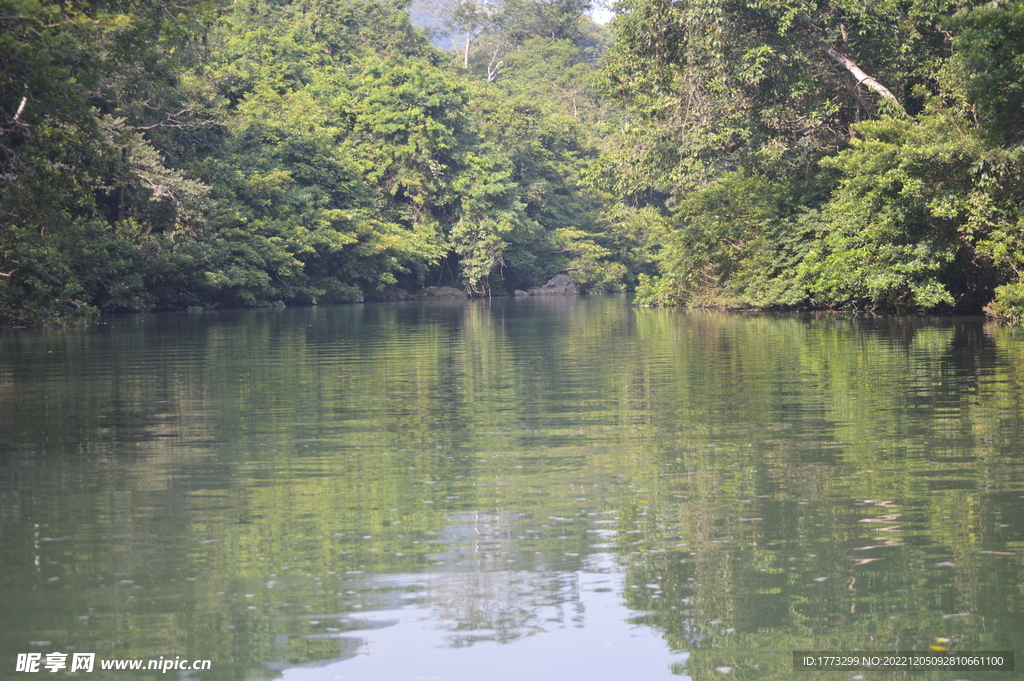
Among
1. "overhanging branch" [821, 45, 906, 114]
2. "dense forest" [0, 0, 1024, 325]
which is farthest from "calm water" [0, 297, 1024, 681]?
"overhanging branch" [821, 45, 906, 114]

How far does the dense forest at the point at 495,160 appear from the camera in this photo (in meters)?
19.1

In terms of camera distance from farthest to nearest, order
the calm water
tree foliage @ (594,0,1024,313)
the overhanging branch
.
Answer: the overhanging branch
tree foliage @ (594,0,1024,313)
the calm water

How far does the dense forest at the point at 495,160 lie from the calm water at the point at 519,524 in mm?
6017

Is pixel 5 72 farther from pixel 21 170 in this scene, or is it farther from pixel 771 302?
pixel 771 302

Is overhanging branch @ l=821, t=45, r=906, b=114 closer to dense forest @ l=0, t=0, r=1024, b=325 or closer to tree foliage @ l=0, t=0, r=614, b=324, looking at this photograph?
dense forest @ l=0, t=0, r=1024, b=325

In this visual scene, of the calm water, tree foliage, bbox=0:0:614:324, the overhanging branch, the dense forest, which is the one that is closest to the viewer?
the calm water

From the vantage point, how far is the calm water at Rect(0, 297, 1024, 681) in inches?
197

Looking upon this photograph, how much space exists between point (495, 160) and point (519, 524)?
59.3 meters

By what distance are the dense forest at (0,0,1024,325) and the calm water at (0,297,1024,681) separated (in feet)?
19.7

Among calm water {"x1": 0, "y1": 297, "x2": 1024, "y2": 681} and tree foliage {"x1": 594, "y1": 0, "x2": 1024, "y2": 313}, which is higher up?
tree foliage {"x1": 594, "y1": 0, "x2": 1024, "y2": 313}

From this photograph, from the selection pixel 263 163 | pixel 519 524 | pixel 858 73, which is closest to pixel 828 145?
pixel 858 73

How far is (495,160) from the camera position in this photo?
65.1 meters

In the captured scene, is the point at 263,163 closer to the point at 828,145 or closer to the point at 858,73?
the point at 828,145

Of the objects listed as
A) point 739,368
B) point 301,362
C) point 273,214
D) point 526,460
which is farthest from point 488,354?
point 273,214
